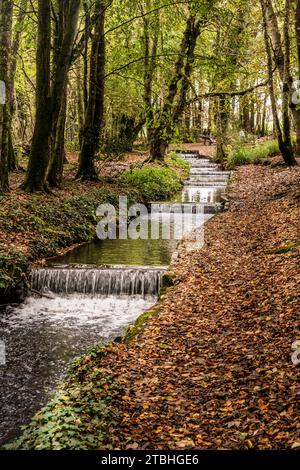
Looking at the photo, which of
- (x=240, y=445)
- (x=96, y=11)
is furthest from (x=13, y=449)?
(x=96, y=11)

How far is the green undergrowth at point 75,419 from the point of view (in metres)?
4.73

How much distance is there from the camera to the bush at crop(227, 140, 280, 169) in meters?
29.0

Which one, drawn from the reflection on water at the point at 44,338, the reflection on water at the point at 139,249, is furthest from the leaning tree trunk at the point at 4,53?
the reflection on water at the point at 44,338

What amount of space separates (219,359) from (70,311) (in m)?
4.64

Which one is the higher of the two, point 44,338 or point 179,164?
point 179,164

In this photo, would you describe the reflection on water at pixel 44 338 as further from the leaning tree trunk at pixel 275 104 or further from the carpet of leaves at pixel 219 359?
the leaning tree trunk at pixel 275 104

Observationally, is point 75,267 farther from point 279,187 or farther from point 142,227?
point 279,187

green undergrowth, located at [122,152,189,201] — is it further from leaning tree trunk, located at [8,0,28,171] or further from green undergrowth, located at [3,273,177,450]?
green undergrowth, located at [3,273,177,450]

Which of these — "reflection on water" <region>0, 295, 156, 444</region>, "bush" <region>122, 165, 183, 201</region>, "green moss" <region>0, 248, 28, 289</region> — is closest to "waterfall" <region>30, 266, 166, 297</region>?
"reflection on water" <region>0, 295, 156, 444</region>

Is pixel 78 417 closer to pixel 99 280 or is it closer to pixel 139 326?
pixel 139 326

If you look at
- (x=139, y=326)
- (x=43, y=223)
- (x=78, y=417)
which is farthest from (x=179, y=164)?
(x=78, y=417)

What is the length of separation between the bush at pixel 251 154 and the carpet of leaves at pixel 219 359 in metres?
18.5

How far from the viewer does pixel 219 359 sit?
21.4ft

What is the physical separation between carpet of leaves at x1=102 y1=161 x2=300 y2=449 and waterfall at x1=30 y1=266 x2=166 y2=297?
0.85 meters
